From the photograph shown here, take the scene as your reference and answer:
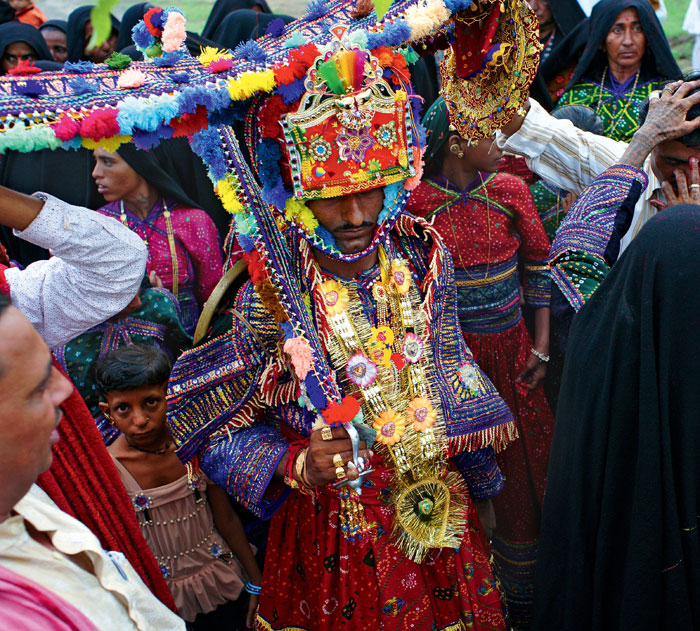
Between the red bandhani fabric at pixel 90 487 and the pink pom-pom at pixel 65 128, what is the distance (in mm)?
414

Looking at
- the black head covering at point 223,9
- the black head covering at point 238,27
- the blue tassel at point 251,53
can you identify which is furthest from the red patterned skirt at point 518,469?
the black head covering at point 223,9

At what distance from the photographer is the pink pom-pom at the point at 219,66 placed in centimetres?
166

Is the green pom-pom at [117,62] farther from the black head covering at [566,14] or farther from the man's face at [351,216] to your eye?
the black head covering at [566,14]

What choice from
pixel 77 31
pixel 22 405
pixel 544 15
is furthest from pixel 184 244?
pixel 544 15

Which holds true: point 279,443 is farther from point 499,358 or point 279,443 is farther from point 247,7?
point 247,7

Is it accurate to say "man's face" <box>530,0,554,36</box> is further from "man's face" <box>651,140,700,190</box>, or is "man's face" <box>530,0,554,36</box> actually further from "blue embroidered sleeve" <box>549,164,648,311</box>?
"blue embroidered sleeve" <box>549,164,648,311</box>

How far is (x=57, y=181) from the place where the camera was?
3.78m

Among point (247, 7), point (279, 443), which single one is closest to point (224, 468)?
point (279, 443)

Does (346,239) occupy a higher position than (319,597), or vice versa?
(346,239)

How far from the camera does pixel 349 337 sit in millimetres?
2061

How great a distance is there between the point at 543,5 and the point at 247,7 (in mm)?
2495

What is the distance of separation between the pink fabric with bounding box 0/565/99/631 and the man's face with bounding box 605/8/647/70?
4573mm

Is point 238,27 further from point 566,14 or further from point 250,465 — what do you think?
point 250,465

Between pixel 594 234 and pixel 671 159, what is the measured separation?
516 millimetres
